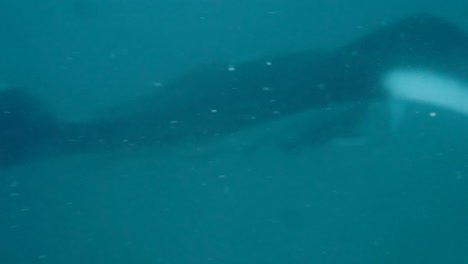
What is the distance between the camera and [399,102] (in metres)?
3.67

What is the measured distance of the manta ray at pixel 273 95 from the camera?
134 inches

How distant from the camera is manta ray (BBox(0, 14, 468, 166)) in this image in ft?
11.1

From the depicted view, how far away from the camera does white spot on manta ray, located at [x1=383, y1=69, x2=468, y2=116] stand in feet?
12.0

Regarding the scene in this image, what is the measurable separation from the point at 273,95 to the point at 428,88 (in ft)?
4.18

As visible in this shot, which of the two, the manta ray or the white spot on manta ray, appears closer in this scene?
the manta ray

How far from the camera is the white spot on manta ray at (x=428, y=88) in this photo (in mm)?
3645

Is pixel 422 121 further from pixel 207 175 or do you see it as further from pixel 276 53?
pixel 207 175

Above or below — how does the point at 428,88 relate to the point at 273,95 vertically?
below

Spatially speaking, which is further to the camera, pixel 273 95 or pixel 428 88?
pixel 428 88

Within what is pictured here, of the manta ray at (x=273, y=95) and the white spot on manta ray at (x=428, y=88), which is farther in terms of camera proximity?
the white spot on manta ray at (x=428, y=88)

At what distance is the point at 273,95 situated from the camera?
11.6 ft

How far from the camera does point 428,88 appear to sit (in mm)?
3688

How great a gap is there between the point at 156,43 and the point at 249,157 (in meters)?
1.11

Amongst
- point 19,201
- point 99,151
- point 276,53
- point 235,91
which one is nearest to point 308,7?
point 276,53
